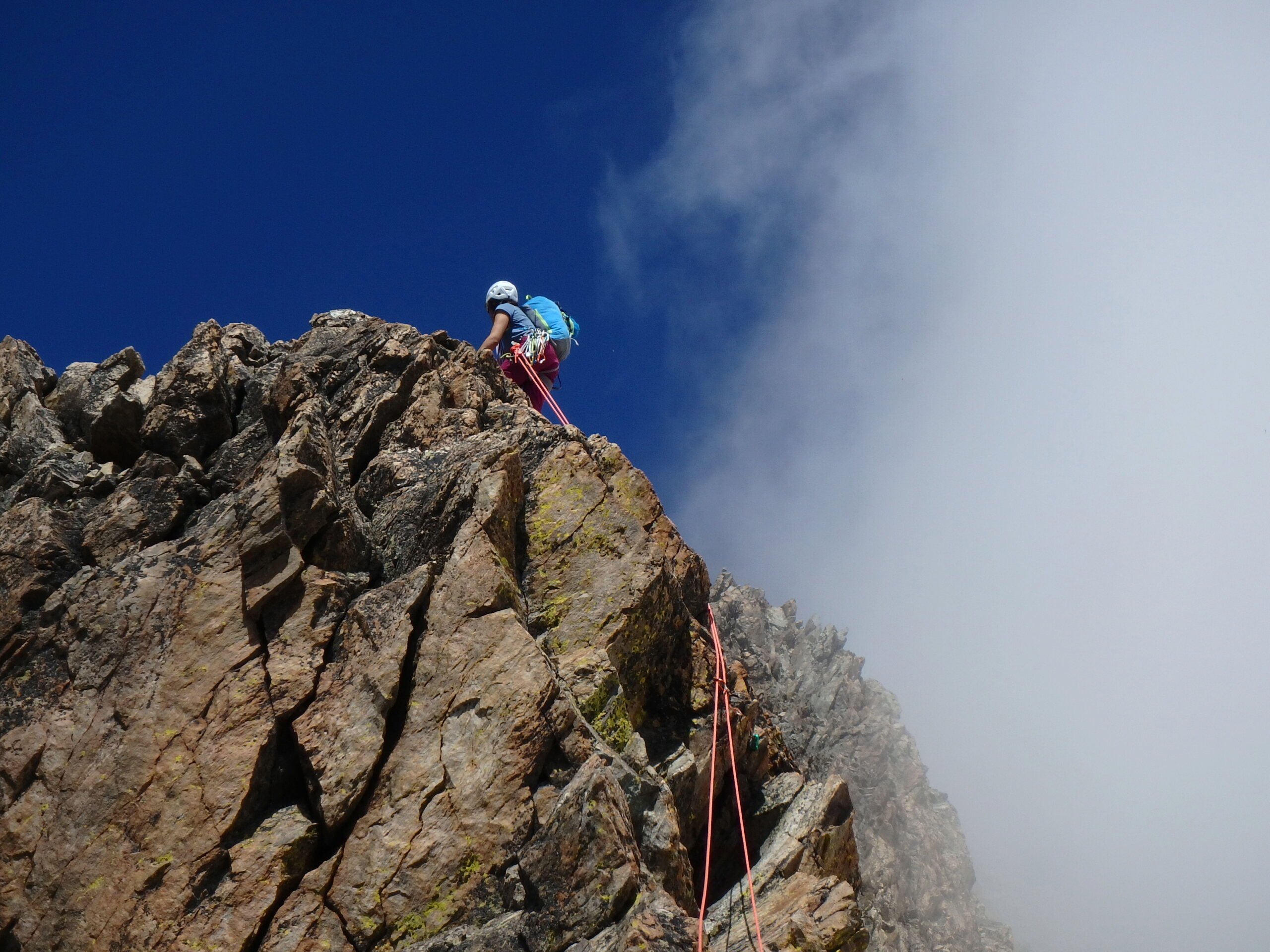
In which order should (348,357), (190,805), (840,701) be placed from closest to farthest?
1. (190,805)
2. (348,357)
3. (840,701)

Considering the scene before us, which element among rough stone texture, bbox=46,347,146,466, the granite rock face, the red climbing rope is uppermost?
the red climbing rope

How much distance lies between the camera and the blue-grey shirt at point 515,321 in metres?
23.5

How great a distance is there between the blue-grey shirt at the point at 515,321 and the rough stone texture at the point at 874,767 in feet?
60.4

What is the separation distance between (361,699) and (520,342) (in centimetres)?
1284

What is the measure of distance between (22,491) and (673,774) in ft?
45.7

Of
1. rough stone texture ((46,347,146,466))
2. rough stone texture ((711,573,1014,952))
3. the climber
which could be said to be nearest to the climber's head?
the climber

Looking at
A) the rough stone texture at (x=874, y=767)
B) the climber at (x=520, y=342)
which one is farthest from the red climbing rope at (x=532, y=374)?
the rough stone texture at (x=874, y=767)

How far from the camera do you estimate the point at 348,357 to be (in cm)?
2055

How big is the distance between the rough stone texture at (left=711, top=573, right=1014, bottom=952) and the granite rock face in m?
20.6

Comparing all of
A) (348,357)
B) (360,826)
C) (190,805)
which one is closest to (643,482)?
(348,357)

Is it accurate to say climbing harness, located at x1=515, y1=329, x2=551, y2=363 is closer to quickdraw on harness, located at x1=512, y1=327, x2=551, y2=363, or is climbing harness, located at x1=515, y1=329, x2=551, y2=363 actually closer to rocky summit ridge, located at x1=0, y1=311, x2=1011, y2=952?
quickdraw on harness, located at x1=512, y1=327, x2=551, y2=363

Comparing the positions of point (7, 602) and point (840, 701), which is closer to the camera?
point (7, 602)

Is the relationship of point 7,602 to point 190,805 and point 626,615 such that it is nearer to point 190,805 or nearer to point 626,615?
point 190,805

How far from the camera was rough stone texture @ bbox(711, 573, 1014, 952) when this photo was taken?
146 ft
